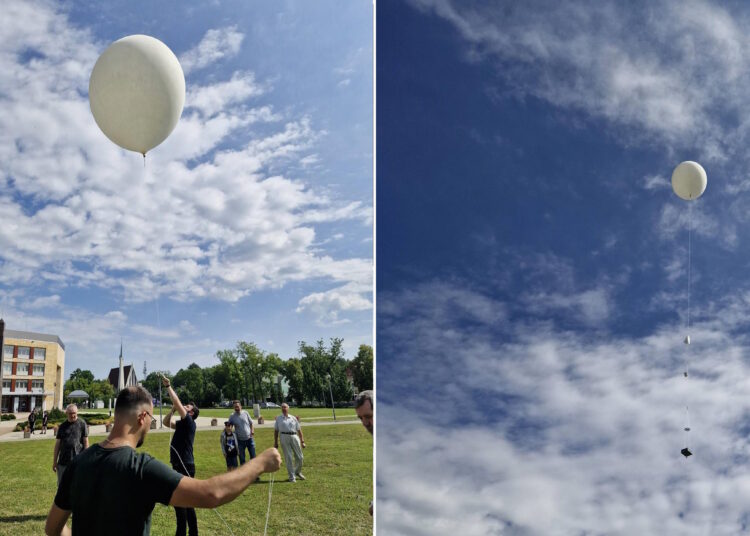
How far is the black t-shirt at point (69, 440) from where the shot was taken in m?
8.84

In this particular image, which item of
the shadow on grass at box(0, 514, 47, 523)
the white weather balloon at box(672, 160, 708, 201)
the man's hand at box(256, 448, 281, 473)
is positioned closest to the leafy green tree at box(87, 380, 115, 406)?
the shadow on grass at box(0, 514, 47, 523)

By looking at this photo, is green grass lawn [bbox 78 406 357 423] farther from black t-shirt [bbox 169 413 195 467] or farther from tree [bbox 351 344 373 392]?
black t-shirt [bbox 169 413 195 467]

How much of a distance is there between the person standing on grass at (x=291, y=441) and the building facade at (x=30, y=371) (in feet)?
228

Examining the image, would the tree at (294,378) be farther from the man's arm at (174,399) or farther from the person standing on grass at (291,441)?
the man's arm at (174,399)

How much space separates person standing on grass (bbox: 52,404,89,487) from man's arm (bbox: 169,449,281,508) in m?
7.37

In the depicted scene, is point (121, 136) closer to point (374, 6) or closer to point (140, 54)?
point (140, 54)

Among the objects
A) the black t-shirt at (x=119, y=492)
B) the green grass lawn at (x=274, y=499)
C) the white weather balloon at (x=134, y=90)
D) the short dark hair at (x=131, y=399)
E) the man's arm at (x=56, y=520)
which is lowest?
the green grass lawn at (x=274, y=499)

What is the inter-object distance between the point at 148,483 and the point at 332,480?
10.3 m

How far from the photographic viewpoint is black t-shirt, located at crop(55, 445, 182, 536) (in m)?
2.51

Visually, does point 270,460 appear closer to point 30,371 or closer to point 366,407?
point 366,407

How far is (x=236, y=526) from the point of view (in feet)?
27.9

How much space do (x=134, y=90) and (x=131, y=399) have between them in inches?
185

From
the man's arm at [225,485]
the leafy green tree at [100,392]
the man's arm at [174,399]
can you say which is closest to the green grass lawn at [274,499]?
the man's arm at [174,399]

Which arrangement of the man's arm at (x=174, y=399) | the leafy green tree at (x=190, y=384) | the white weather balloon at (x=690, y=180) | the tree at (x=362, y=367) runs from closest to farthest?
the man's arm at (x=174, y=399) < the white weather balloon at (x=690, y=180) < the tree at (x=362, y=367) < the leafy green tree at (x=190, y=384)
